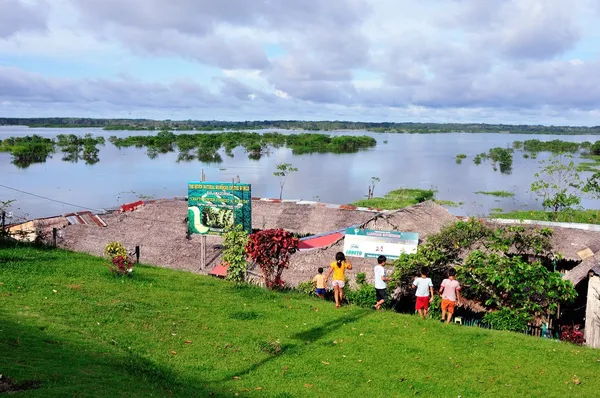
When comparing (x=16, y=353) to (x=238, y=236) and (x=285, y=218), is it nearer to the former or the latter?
(x=238, y=236)

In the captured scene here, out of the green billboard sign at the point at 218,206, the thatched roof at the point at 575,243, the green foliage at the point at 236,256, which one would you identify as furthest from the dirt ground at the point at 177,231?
the thatched roof at the point at 575,243

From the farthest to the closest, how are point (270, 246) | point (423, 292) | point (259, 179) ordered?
1. point (259, 179)
2. point (270, 246)
3. point (423, 292)

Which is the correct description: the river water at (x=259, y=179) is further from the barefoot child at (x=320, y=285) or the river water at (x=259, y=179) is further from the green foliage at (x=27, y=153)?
the barefoot child at (x=320, y=285)

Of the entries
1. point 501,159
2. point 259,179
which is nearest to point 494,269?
point 259,179

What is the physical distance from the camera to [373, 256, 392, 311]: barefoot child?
31.1 feet

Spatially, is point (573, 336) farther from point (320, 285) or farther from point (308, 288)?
point (308, 288)

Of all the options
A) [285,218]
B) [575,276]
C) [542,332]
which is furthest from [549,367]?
[285,218]

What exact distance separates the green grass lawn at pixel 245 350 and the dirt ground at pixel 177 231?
4.08m

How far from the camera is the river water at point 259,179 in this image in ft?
133

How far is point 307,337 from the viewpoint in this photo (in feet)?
26.4

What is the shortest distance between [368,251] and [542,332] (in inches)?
189

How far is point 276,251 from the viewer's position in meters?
10.6

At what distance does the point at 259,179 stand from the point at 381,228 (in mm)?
36588

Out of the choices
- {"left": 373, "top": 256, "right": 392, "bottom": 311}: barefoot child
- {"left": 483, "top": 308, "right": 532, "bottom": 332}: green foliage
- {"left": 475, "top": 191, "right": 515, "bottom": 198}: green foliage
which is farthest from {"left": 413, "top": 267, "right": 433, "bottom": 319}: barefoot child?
{"left": 475, "top": 191, "right": 515, "bottom": 198}: green foliage
